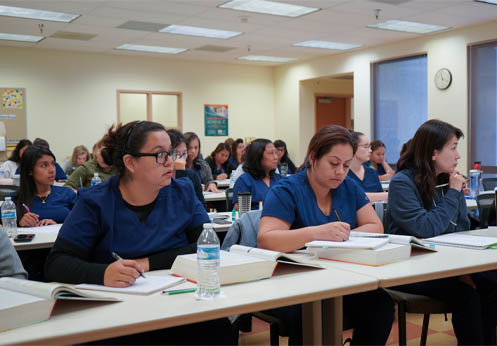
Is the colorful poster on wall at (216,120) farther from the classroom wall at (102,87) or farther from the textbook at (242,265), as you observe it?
the textbook at (242,265)

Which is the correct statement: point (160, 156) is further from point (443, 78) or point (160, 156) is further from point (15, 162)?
point (443, 78)

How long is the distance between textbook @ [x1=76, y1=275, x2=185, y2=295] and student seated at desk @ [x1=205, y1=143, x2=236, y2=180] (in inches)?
243

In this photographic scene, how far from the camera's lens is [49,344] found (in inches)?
49.8

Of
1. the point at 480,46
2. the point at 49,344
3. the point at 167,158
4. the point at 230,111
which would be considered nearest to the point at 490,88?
the point at 480,46

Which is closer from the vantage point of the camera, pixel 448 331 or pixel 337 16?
pixel 448 331

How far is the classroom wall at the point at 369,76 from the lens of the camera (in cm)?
847

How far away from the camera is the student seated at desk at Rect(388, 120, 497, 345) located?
7.82 feet

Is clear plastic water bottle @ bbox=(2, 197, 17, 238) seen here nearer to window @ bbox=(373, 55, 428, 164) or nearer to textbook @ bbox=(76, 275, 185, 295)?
textbook @ bbox=(76, 275, 185, 295)

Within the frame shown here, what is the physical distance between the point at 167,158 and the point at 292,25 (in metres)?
6.50

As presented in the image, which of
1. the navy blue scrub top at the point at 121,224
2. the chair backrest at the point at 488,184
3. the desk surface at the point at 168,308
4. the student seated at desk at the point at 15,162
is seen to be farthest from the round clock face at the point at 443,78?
the desk surface at the point at 168,308

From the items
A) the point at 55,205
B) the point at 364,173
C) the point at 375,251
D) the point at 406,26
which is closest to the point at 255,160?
the point at 364,173

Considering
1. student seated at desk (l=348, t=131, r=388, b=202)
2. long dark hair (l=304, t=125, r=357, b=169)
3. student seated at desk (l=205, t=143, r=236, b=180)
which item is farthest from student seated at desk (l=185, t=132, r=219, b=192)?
long dark hair (l=304, t=125, r=357, b=169)

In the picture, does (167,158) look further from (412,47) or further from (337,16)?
(412,47)

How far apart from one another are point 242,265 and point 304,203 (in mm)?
756
